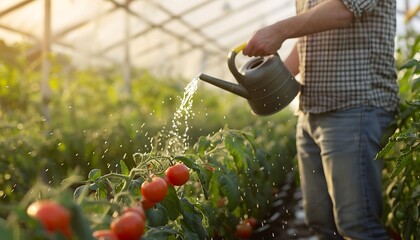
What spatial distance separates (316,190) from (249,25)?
1312 cm

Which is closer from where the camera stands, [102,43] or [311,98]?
[311,98]

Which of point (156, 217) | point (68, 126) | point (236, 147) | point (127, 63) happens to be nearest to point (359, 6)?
point (236, 147)

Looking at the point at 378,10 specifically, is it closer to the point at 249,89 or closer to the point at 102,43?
the point at 249,89

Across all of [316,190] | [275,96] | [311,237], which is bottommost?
[311,237]

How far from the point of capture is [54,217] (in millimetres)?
741

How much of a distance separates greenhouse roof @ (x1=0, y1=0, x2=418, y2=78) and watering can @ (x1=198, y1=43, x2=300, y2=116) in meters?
3.62

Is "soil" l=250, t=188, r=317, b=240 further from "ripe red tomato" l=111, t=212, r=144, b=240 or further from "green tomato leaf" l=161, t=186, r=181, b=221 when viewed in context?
"ripe red tomato" l=111, t=212, r=144, b=240

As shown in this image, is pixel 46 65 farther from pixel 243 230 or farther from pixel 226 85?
pixel 226 85

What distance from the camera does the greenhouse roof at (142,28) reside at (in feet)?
23.5

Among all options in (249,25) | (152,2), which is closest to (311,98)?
(152,2)

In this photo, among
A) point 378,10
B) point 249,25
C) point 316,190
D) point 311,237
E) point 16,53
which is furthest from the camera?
point 249,25

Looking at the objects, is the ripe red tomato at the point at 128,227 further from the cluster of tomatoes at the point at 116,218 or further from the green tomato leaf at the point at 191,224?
the green tomato leaf at the point at 191,224

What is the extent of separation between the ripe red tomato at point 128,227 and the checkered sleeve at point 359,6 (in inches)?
55.5

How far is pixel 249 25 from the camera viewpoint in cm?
1527
